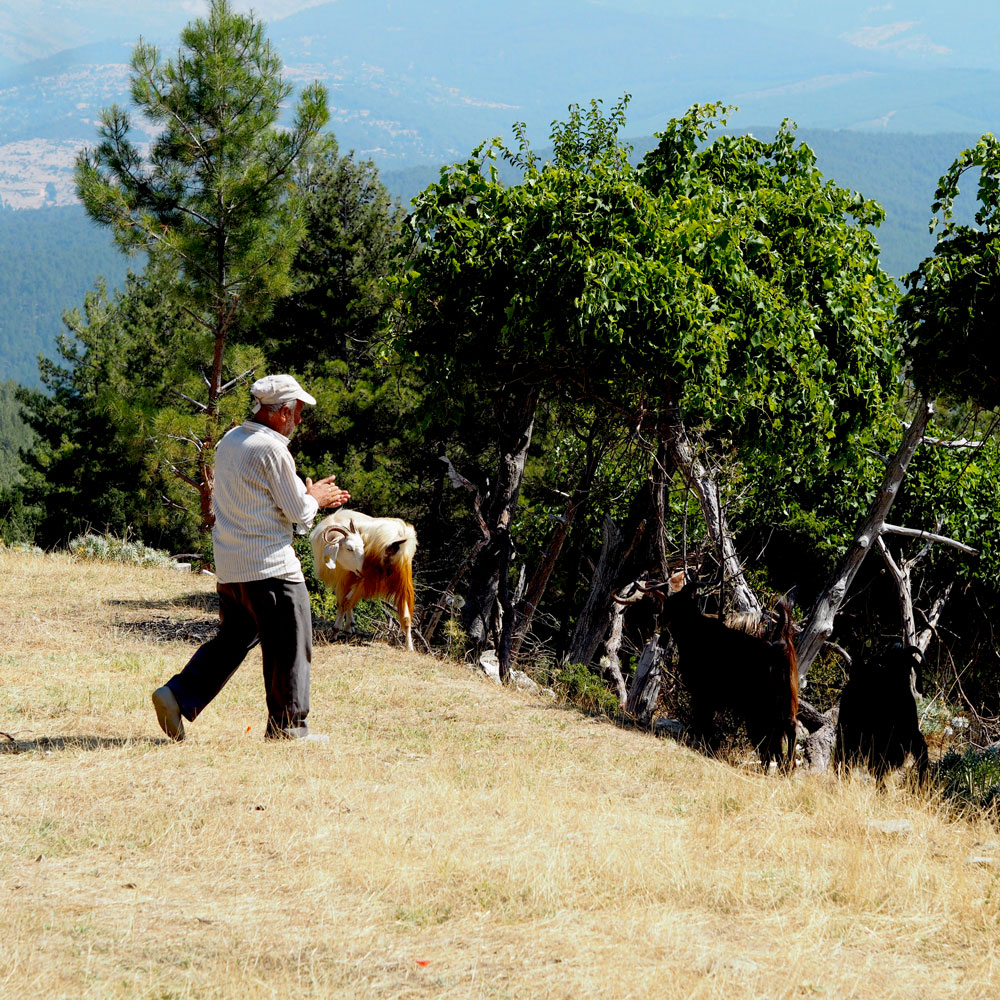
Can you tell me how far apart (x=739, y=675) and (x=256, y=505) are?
14.7ft

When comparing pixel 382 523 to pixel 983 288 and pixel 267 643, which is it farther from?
pixel 983 288

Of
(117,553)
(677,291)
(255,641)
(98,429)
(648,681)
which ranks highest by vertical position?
(677,291)

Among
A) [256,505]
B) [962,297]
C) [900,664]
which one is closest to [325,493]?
[256,505]

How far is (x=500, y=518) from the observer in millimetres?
13570

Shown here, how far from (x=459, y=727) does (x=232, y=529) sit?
2763 mm

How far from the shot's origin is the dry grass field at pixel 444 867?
3758 mm

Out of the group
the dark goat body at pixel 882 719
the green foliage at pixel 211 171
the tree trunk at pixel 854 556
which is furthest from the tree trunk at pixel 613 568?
the green foliage at pixel 211 171

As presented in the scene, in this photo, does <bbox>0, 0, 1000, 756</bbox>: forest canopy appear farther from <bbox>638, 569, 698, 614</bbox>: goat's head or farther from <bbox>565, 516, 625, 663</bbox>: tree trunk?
<bbox>638, 569, 698, 614</bbox>: goat's head

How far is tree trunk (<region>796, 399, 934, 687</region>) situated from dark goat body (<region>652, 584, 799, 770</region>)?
274 cm

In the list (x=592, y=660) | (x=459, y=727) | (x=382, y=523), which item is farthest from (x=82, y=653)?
(x=592, y=660)

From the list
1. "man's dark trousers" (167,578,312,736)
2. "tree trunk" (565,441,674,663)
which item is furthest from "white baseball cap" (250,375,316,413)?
"tree trunk" (565,441,674,663)

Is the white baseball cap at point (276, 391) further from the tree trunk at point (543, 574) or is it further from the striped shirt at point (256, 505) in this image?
the tree trunk at point (543, 574)

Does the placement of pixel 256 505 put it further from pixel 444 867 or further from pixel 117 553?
pixel 117 553

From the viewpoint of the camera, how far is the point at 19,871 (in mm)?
4555
